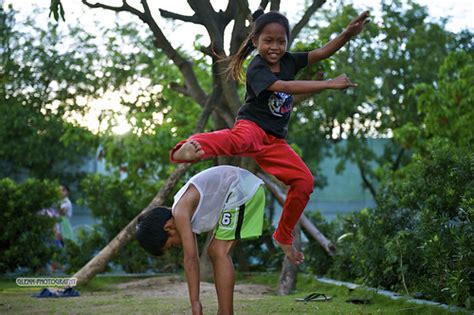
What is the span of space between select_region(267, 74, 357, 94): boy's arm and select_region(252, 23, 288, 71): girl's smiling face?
280mm

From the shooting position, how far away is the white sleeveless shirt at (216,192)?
4.59 meters

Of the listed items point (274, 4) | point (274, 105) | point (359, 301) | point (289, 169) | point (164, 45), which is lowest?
point (359, 301)

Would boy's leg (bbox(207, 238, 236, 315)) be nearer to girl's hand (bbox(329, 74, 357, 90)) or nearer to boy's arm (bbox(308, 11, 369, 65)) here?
girl's hand (bbox(329, 74, 357, 90))

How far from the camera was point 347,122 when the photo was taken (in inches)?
1003

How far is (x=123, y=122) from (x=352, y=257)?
9.40m

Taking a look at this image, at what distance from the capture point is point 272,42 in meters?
4.58

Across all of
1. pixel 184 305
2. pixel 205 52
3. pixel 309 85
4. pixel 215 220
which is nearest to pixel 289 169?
pixel 215 220

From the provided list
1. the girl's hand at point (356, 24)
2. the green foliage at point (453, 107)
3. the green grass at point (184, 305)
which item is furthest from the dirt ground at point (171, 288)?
the green foliage at point (453, 107)

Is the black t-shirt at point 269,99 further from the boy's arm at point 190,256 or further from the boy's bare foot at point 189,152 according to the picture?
the boy's arm at point 190,256

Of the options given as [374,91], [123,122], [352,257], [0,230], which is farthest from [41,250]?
[374,91]

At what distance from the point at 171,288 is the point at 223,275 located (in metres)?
4.13

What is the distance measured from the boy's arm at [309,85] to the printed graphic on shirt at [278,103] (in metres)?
0.23

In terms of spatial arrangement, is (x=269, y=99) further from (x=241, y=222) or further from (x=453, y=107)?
(x=453, y=107)

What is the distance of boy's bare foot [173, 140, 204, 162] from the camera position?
13.4ft
